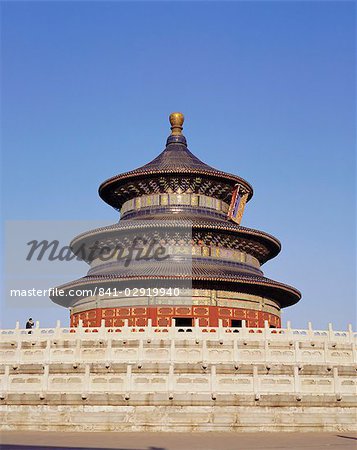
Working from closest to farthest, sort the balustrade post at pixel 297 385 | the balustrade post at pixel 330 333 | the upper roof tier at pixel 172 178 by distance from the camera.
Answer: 1. the balustrade post at pixel 297 385
2. the balustrade post at pixel 330 333
3. the upper roof tier at pixel 172 178

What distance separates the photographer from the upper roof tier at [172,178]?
1620 inches

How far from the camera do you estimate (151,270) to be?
118 feet

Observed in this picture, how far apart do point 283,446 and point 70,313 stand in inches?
1064

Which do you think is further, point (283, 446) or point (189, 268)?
point (189, 268)

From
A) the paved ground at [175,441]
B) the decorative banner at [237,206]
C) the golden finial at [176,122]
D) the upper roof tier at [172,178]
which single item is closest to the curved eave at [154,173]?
the upper roof tier at [172,178]

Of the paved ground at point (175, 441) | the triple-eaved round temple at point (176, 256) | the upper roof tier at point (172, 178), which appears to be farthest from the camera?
the upper roof tier at point (172, 178)

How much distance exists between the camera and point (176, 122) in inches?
1886

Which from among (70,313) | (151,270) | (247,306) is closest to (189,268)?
(151,270)

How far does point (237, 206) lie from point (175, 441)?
2766 cm

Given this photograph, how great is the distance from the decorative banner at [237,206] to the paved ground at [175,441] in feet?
80.4

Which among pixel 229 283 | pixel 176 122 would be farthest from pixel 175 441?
pixel 176 122

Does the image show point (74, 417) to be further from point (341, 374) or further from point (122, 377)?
point (341, 374)

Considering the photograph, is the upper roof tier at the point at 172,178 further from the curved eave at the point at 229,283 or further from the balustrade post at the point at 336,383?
the balustrade post at the point at 336,383

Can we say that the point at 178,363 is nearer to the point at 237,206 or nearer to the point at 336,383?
the point at 336,383
